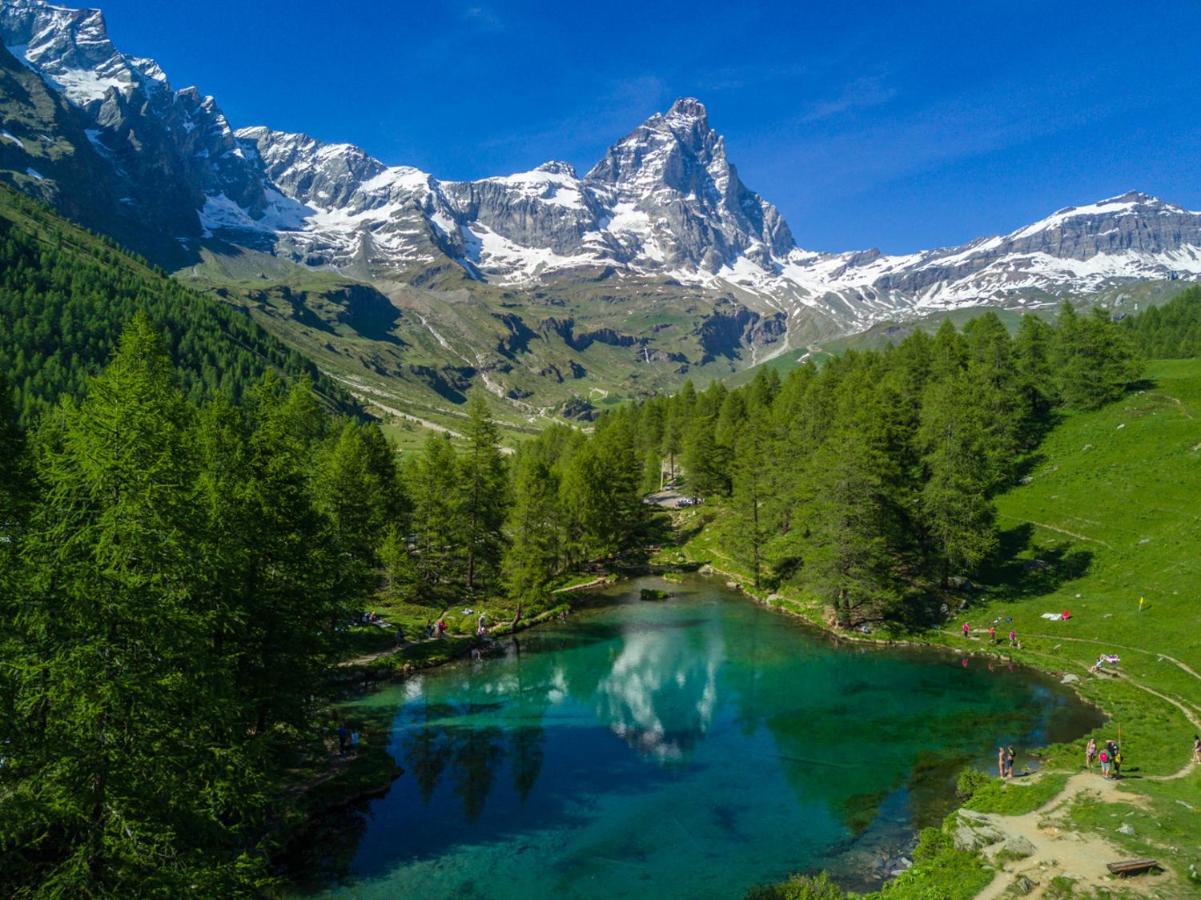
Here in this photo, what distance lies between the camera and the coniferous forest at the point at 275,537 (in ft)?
45.9

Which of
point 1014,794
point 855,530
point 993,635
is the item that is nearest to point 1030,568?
point 993,635

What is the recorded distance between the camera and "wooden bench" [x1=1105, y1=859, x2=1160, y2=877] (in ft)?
69.7

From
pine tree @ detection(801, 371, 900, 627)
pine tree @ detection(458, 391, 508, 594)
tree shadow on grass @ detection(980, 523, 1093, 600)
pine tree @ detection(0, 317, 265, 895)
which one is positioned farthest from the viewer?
pine tree @ detection(458, 391, 508, 594)

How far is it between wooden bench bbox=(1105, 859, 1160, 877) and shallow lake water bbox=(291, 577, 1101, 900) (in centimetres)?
763

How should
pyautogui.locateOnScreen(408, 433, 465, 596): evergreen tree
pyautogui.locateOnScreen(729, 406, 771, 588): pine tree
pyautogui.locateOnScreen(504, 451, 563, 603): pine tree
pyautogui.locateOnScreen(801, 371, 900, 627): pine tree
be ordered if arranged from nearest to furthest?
pyautogui.locateOnScreen(801, 371, 900, 627): pine tree, pyautogui.locateOnScreen(504, 451, 563, 603): pine tree, pyautogui.locateOnScreen(408, 433, 465, 596): evergreen tree, pyautogui.locateOnScreen(729, 406, 771, 588): pine tree

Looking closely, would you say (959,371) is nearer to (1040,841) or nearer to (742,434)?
(742,434)

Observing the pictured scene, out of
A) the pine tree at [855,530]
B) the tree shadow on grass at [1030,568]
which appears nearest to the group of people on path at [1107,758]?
the pine tree at [855,530]

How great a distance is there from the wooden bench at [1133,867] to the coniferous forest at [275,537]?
25.4 metres

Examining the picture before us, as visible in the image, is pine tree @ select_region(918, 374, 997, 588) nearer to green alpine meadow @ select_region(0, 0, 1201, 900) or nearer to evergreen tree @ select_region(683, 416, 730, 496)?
green alpine meadow @ select_region(0, 0, 1201, 900)

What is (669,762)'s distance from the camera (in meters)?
36.7

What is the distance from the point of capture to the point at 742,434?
99188 mm

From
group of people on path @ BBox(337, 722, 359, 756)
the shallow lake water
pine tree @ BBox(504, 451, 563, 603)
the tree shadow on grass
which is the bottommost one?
the shallow lake water

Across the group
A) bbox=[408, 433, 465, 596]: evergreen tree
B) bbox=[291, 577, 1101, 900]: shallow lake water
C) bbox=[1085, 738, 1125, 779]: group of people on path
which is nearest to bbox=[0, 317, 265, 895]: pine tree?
bbox=[291, 577, 1101, 900]: shallow lake water

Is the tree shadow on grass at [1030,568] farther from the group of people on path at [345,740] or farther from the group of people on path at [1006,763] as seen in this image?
the group of people on path at [345,740]
